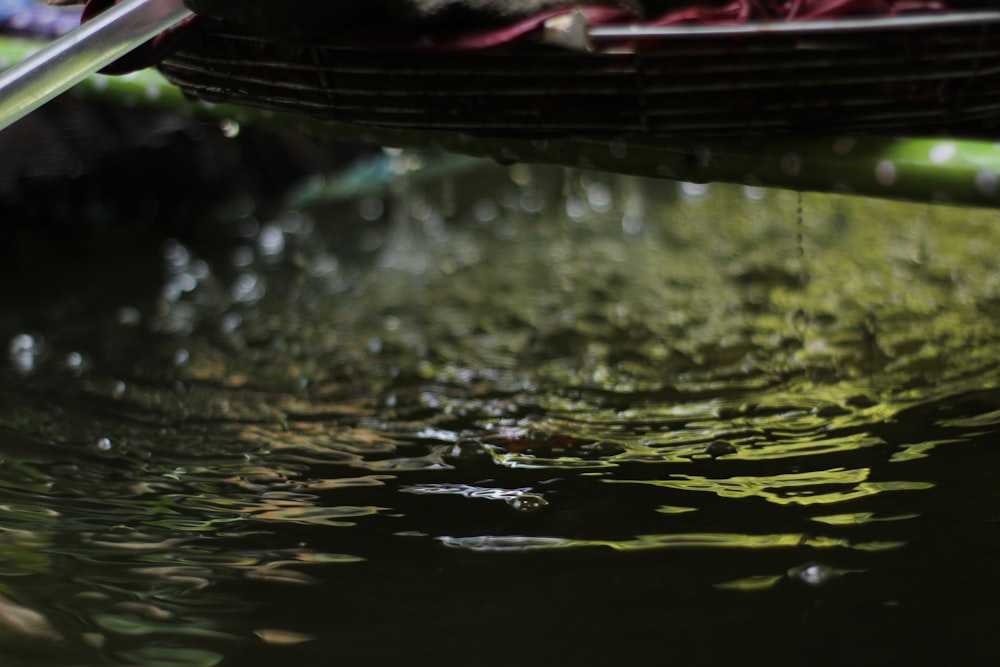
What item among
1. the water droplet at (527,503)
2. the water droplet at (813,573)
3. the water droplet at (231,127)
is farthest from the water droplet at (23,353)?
the water droplet at (813,573)

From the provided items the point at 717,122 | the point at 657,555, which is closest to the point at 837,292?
the point at 717,122

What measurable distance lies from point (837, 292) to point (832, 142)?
0.95 m

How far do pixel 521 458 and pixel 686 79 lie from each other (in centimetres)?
53

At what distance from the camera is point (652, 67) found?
111 cm

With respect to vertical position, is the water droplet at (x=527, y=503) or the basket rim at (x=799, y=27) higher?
the basket rim at (x=799, y=27)

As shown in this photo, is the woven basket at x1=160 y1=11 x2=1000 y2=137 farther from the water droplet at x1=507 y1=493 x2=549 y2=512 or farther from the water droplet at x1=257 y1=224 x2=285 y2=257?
the water droplet at x1=257 y1=224 x2=285 y2=257

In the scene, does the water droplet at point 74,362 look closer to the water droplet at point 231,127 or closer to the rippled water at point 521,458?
the rippled water at point 521,458

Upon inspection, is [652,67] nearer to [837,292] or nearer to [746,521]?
[746,521]

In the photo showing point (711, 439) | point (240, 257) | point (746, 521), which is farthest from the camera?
point (240, 257)

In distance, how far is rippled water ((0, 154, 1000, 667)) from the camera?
0.94 m

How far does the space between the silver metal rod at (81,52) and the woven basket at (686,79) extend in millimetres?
93

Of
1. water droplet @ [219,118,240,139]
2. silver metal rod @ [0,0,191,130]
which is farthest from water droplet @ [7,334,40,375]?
silver metal rod @ [0,0,191,130]

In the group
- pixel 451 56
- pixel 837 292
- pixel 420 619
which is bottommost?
pixel 420 619

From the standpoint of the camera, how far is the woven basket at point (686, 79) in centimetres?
107
